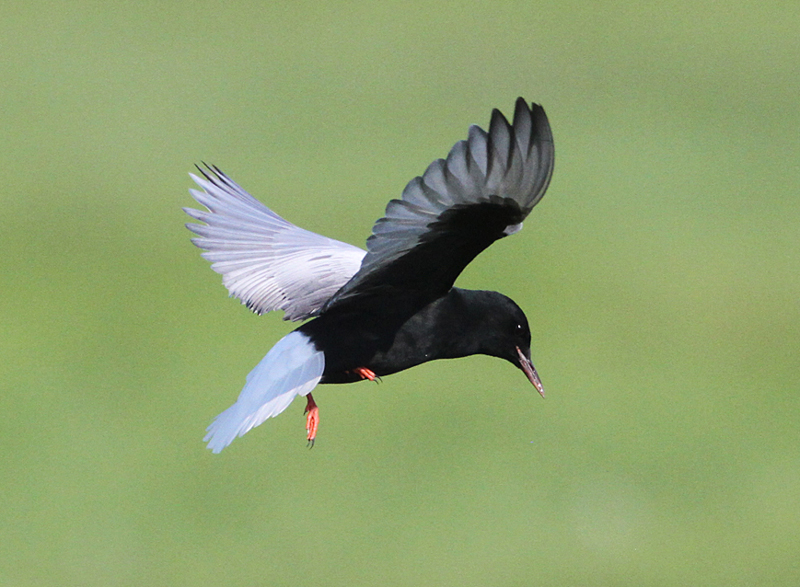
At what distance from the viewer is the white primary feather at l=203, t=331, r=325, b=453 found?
14.0 feet

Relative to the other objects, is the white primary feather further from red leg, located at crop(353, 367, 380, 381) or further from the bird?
red leg, located at crop(353, 367, 380, 381)

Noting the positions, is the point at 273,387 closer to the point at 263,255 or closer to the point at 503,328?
the point at 503,328

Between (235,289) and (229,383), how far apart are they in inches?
477

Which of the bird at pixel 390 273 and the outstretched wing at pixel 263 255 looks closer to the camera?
the bird at pixel 390 273

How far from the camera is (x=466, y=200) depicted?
152 inches

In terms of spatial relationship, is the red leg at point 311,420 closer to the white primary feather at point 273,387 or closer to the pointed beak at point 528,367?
the white primary feather at point 273,387

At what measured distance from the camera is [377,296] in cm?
457

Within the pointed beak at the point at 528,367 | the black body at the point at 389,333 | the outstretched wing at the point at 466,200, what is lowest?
the pointed beak at the point at 528,367

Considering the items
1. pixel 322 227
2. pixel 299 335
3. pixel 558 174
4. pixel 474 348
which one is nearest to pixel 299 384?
pixel 299 335

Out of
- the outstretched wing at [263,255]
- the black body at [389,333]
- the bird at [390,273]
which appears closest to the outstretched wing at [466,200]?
the bird at [390,273]

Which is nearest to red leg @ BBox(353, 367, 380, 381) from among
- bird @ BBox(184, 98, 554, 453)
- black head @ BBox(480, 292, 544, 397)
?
bird @ BBox(184, 98, 554, 453)

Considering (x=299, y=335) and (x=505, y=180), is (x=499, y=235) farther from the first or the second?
(x=299, y=335)

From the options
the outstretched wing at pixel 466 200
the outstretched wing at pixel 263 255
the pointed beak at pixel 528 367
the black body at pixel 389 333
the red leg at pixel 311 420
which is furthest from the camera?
the outstretched wing at pixel 263 255

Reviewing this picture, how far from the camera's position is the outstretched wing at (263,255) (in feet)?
17.2
